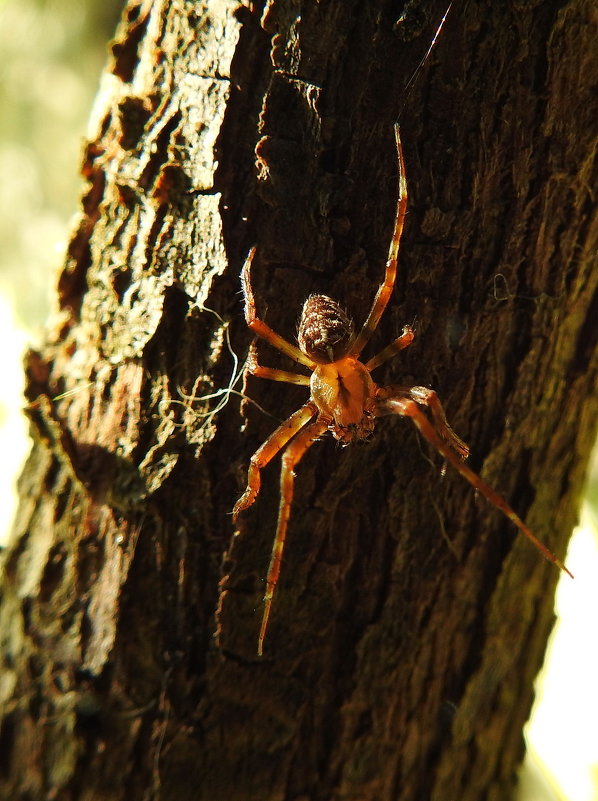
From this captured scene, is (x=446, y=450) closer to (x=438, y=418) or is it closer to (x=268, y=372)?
(x=438, y=418)

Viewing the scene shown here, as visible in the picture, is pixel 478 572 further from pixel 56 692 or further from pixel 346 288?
pixel 56 692

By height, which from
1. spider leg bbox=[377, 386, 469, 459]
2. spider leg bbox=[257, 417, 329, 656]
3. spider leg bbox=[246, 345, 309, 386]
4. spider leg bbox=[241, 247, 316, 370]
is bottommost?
spider leg bbox=[257, 417, 329, 656]

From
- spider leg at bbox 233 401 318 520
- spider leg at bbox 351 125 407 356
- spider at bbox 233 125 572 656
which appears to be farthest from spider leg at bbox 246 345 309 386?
spider leg at bbox 351 125 407 356

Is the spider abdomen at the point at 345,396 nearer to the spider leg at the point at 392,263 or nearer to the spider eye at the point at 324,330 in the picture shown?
the spider eye at the point at 324,330

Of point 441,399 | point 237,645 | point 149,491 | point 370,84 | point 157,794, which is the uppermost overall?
point 370,84

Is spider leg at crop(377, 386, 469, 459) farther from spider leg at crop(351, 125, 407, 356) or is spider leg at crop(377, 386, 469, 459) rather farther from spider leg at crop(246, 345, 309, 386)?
spider leg at crop(246, 345, 309, 386)

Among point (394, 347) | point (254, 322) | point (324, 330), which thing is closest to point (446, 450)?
point (394, 347)

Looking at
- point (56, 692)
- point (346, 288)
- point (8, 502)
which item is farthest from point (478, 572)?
point (8, 502)
